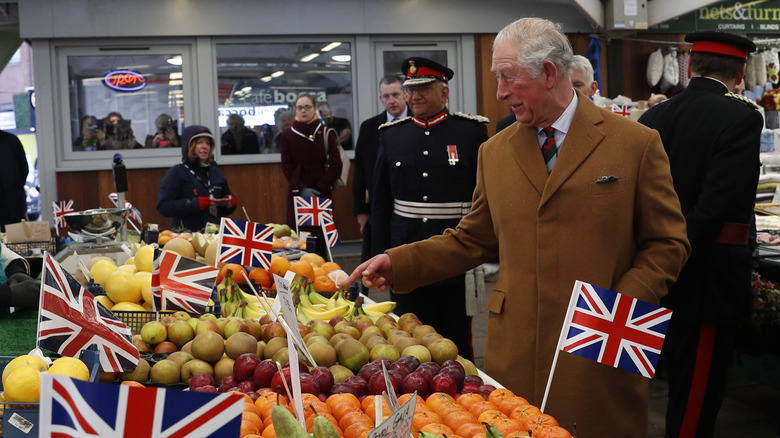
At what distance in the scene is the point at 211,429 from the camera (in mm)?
1207

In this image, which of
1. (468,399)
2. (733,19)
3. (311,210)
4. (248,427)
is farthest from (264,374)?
(733,19)

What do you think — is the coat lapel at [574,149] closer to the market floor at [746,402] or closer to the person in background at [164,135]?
the market floor at [746,402]

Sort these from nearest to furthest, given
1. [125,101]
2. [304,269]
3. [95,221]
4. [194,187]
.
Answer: [304,269]
[95,221]
[194,187]
[125,101]

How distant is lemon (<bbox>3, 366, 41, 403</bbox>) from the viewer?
1.81 metres

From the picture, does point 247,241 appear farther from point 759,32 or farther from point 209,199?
point 759,32

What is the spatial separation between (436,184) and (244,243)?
1174mm

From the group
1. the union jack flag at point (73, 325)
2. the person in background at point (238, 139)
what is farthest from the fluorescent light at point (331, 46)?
the union jack flag at point (73, 325)

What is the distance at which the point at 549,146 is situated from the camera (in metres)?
2.62

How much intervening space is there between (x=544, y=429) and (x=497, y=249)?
48.7 inches

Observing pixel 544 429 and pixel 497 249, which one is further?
pixel 497 249

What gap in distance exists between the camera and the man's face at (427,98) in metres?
4.40

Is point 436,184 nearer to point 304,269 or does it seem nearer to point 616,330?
point 304,269

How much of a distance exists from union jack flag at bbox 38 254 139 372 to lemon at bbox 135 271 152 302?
109 cm

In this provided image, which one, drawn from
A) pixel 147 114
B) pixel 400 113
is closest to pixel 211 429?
pixel 400 113
